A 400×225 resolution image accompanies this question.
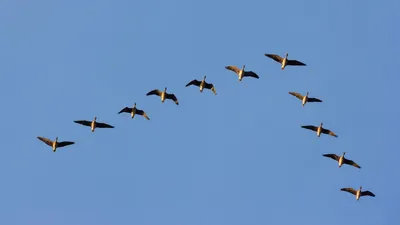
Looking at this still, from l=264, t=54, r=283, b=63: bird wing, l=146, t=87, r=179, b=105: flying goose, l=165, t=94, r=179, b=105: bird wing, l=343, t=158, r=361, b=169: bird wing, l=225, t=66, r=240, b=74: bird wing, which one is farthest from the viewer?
l=225, t=66, r=240, b=74: bird wing

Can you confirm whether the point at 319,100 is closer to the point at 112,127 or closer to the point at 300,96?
the point at 300,96

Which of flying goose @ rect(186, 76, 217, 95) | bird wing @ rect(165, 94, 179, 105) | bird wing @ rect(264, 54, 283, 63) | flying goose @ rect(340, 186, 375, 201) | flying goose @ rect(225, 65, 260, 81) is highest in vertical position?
bird wing @ rect(264, 54, 283, 63)

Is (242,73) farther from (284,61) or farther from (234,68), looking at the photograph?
(284,61)

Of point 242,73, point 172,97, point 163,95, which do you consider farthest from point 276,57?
point 163,95

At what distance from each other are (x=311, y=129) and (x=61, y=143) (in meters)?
43.6

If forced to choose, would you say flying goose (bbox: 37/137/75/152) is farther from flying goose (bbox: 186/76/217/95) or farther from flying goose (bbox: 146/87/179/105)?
flying goose (bbox: 186/76/217/95)

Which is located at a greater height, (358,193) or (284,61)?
(284,61)

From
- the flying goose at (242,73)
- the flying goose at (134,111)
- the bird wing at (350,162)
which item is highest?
the flying goose at (242,73)

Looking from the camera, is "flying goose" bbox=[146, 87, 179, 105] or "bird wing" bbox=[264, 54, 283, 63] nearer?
"bird wing" bbox=[264, 54, 283, 63]

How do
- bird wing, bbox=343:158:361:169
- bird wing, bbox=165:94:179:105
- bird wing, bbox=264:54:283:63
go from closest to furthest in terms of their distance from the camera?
bird wing, bbox=264:54:283:63
bird wing, bbox=343:158:361:169
bird wing, bbox=165:94:179:105

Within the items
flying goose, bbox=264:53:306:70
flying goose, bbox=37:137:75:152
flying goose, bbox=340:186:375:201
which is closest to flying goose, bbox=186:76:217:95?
flying goose, bbox=264:53:306:70

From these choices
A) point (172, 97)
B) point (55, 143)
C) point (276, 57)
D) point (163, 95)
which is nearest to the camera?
point (55, 143)

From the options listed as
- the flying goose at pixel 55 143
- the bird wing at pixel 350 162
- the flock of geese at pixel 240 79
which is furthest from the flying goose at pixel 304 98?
the flying goose at pixel 55 143

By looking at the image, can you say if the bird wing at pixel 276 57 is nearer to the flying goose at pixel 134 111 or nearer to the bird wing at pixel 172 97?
the bird wing at pixel 172 97
